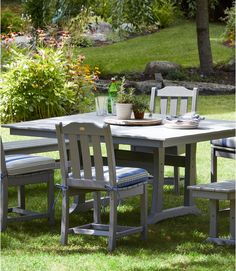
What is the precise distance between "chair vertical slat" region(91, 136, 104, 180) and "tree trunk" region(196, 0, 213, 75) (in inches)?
454

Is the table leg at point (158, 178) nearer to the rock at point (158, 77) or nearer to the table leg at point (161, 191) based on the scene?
the table leg at point (161, 191)

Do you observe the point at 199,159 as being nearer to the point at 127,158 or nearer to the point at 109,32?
the point at 127,158

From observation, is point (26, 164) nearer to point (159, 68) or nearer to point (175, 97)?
point (175, 97)

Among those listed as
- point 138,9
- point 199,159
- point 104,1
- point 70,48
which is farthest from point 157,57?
point 199,159

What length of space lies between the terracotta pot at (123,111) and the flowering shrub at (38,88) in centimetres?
438

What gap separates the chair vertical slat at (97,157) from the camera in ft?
17.0

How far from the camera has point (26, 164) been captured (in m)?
5.81

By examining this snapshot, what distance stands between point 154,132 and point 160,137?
0.29 meters

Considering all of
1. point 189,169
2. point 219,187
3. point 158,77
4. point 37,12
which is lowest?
point 158,77

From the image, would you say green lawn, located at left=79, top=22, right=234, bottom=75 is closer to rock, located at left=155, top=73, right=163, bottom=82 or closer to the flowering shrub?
rock, located at left=155, top=73, right=163, bottom=82

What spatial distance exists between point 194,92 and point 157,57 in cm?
1245

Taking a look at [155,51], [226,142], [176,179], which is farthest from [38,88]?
[155,51]

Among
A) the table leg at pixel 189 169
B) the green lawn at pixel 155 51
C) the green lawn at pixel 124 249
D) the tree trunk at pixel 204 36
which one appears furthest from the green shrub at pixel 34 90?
the green lawn at pixel 155 51

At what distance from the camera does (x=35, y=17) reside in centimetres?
1645
